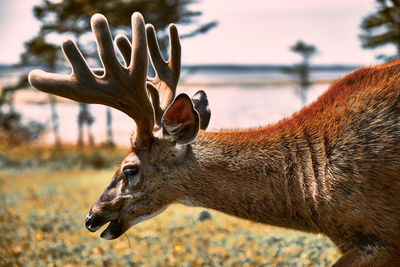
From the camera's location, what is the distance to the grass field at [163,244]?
16.8ft

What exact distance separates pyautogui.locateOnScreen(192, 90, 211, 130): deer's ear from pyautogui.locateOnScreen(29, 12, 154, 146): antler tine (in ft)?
1.95

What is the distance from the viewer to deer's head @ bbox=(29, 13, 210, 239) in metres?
3.65

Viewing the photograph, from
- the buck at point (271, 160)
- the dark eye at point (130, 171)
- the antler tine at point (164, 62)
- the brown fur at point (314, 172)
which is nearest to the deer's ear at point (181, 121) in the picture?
the buck at point (271, 160)

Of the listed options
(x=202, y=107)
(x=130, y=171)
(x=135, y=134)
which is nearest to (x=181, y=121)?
(x=135, y=134)

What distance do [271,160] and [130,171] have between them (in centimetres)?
98

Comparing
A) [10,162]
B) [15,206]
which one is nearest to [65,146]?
[10,162]

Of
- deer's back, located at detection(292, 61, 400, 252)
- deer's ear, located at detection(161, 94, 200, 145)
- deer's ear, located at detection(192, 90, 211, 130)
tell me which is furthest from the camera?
deer's ear, located at detection(192, 90, 211, 130)

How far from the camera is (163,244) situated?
5.70 m

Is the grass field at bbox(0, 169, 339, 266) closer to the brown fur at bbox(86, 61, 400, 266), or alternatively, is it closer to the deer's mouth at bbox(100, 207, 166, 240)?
the brown fur at bbox(86, 61, 400, 266)

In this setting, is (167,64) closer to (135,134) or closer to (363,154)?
(135,134)

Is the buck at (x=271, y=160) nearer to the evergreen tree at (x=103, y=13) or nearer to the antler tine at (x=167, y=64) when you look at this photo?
the antler tine at (x=167, y=64)

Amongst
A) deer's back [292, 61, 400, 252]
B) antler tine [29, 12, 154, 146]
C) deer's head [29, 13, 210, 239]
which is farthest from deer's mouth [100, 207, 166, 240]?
deer's back [292, 61, 400, 252]

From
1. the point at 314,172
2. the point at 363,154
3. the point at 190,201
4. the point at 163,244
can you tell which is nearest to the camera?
the point at 363,154

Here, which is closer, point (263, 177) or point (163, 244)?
point (263, 177)
